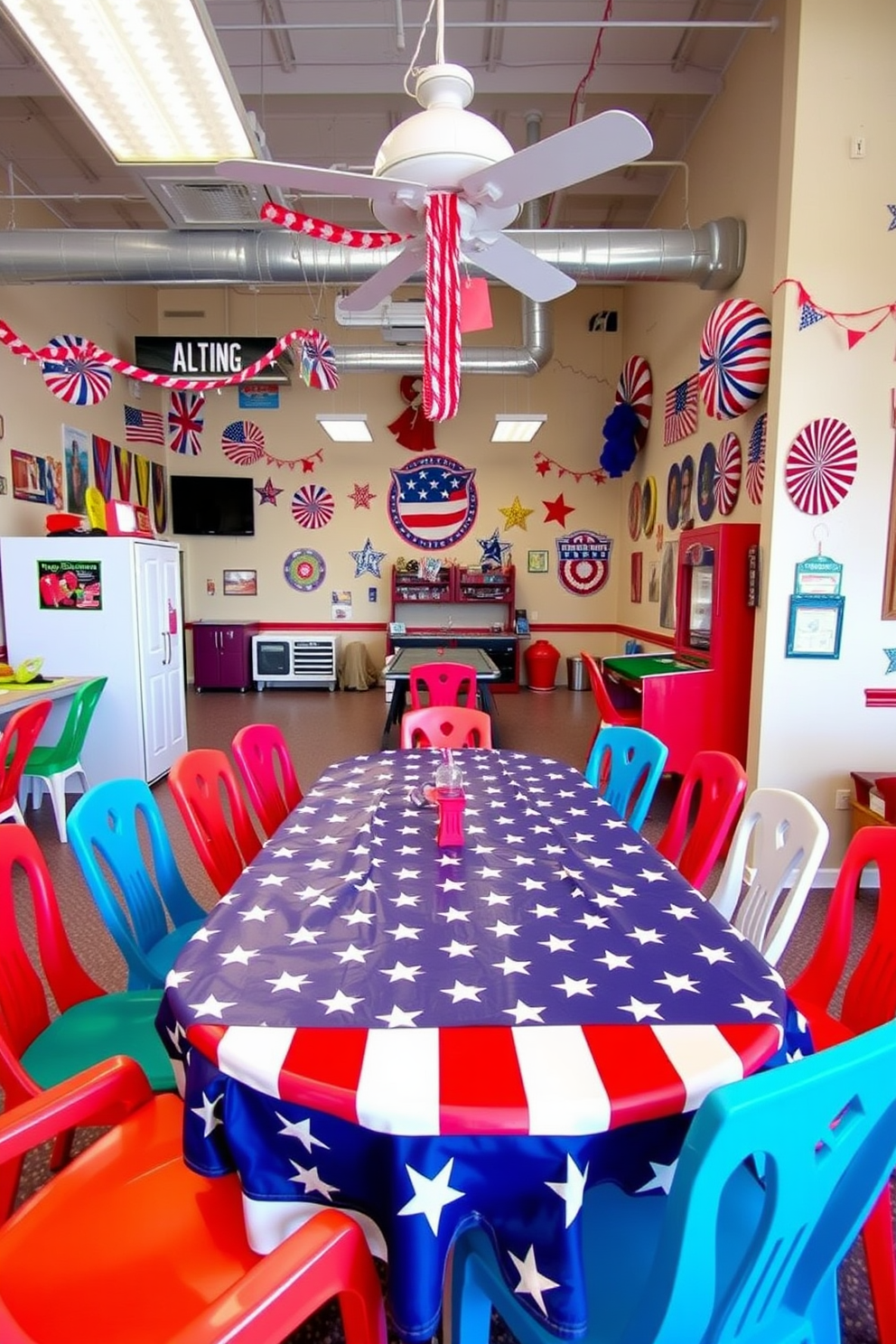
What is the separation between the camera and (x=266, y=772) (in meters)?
2.64

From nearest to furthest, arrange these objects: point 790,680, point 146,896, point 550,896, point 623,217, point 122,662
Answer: point 550,896 → point 146,896 → point 790,680 → point 122,662 → point 623,217

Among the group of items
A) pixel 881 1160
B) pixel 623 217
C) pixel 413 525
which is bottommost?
pixel 881 1160

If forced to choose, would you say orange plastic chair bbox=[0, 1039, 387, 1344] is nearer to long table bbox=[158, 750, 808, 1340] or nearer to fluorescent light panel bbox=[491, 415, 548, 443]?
long table bbox=[158, 750, 808, 1340]

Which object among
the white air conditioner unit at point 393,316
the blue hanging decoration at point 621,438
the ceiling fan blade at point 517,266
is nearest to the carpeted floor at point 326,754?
the ceiling fan blade at point 517,266

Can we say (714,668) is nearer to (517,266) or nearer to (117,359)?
(517,266)

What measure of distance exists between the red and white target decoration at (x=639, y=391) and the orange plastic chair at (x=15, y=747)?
594 centimetres

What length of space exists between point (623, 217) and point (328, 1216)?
8.14 meters

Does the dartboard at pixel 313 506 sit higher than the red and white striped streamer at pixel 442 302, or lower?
higher

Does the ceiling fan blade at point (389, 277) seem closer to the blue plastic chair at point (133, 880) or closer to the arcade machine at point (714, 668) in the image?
the blue plastic chair at point (133, 880)

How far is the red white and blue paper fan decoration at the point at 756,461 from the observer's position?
4.20 meters

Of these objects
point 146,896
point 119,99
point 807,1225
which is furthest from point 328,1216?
point 119,99

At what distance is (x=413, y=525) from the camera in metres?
9.13

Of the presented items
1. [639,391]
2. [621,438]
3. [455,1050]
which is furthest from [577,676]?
[455,1050]

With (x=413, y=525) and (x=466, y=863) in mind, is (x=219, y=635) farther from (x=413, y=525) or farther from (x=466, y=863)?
(x=466, y=863)
